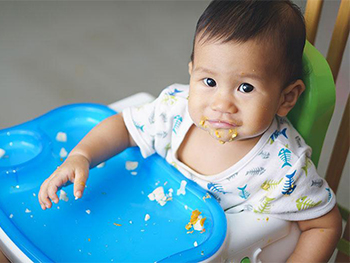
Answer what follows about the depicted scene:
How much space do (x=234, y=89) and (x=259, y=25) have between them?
3.6 inches

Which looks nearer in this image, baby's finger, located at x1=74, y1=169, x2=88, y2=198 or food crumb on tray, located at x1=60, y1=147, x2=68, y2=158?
baby's finger, located at x1=74, y1=169, x2=88, y2=198

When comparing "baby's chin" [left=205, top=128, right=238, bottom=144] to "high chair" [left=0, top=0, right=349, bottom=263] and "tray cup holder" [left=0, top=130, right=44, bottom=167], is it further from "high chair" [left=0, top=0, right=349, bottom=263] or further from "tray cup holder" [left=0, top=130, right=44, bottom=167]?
"tray cup holder" [left=0, top=130, right=44, bottom=167]

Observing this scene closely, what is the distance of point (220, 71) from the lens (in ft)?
2.21

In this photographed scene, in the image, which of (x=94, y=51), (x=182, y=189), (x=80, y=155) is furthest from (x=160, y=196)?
(x=94, y=51)

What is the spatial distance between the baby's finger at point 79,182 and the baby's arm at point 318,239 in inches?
13.1

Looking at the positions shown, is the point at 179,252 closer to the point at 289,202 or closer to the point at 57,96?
the point at 289,202

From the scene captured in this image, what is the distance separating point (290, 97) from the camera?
2.45 feet

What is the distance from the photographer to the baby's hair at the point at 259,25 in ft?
2.17

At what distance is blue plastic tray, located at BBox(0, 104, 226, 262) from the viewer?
69 centimetres

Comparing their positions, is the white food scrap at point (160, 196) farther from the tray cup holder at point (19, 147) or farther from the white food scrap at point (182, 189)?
the tray cup holder at point (19, 147)

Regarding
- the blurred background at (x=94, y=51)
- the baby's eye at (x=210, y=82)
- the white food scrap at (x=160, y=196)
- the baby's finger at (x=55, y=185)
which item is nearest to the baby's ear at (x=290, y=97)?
the baby's eye at (x=210, y=82)

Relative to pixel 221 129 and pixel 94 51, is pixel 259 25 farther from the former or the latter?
pixel 94 51

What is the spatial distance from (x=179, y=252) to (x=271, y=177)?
0.18 metres

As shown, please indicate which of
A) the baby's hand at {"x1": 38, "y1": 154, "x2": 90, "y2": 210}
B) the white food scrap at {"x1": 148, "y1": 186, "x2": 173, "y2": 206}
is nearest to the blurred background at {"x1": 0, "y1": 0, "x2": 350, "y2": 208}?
the white food scrap at {"x1": 148, "y1": 186, "x2": 173, "y2": 206}
